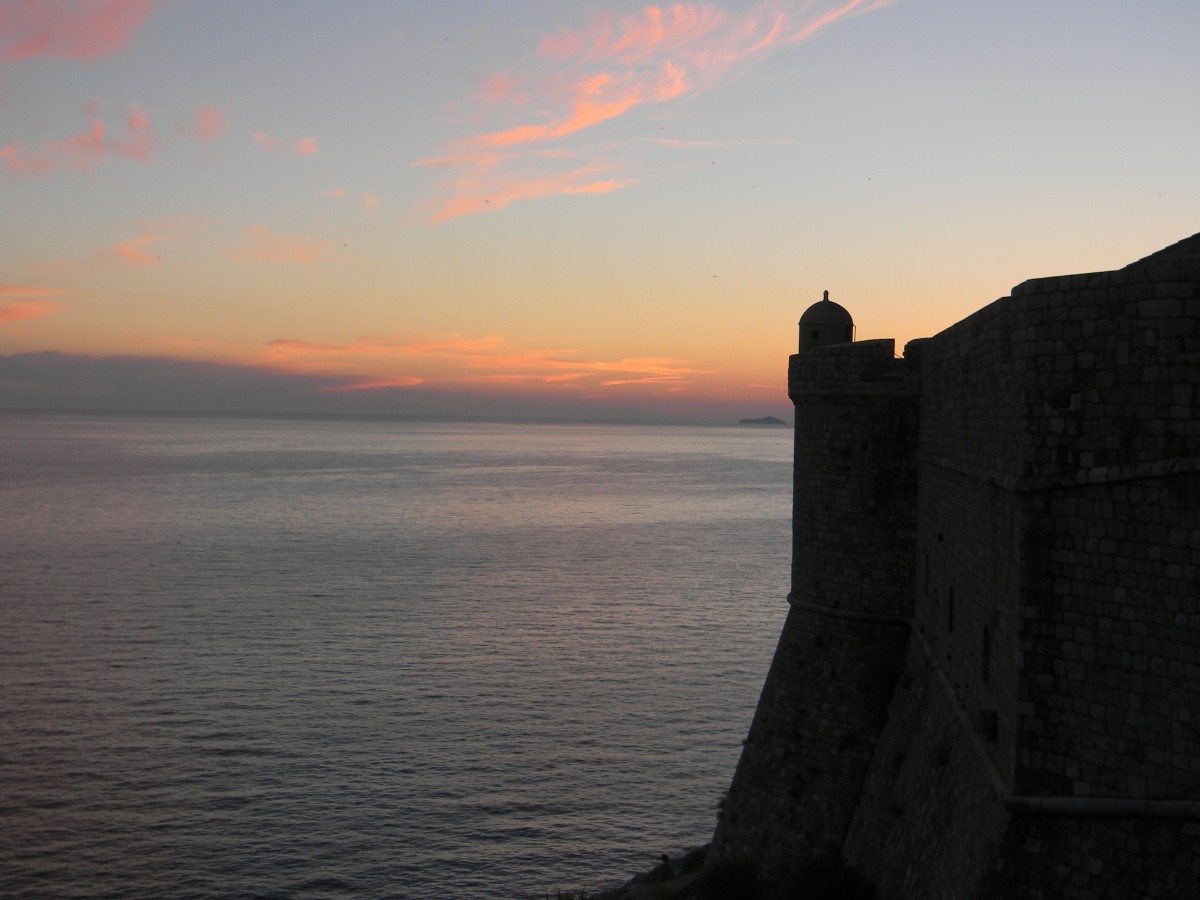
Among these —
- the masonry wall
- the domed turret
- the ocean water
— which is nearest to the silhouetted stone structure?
the masonry wall

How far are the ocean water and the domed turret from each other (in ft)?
49.9

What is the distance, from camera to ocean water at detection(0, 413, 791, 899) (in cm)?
3022

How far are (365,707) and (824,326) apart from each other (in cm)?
2576

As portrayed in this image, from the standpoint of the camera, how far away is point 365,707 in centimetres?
4150

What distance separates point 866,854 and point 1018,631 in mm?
7667

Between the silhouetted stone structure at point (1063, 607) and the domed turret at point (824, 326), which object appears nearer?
the silhouetted stone structure at point (1063, 607)

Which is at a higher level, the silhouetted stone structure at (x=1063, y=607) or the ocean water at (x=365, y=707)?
Answer: the silhouetted stone structure at (x=1063, y=607)

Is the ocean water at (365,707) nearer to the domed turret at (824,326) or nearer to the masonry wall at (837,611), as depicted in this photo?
the masonry wall at (837,611)

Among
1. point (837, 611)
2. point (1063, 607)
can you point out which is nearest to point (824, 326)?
point (837, 611)

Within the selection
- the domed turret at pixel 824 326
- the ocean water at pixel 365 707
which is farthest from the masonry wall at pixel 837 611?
the ocean water at pixel 365 707

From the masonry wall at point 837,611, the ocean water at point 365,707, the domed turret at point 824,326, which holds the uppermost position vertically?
the domed turret at point 824,326

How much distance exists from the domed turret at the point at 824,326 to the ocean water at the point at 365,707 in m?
15.2

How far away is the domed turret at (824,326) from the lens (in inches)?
933

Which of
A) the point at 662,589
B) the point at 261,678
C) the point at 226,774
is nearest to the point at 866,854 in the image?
the point at 226,774
